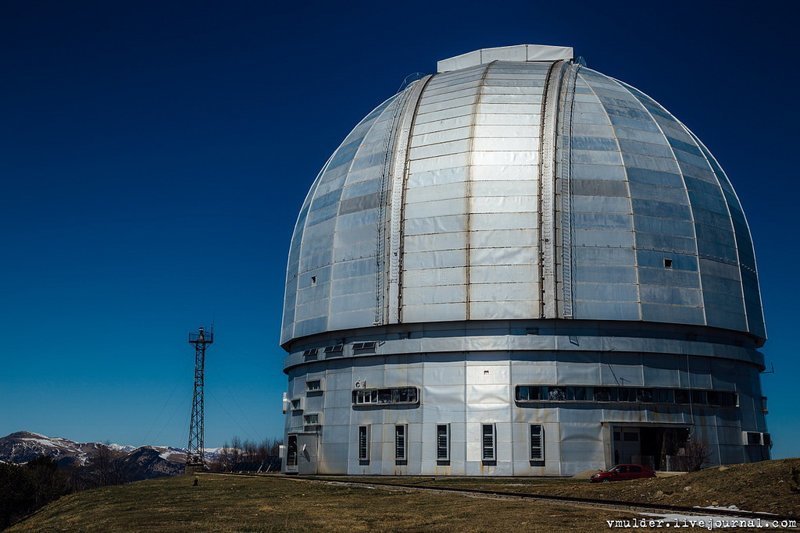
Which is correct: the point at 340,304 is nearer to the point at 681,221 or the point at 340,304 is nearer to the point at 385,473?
the point at 385,473

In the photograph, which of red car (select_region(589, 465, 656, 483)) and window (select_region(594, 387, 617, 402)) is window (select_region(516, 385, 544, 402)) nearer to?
window (select_region(594, 387, 617, 402))

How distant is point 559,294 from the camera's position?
4988cm

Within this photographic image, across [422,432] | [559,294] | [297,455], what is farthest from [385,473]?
[559,294]

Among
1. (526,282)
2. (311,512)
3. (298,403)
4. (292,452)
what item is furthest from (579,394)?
(311,512)

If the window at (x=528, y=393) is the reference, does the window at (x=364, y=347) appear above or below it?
above

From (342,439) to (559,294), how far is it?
674 inches

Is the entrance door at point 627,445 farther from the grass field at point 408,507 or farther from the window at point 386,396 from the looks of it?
the grass field at point 408,507

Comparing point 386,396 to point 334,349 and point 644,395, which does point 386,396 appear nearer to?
point 334,349

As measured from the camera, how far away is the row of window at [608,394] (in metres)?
49.5

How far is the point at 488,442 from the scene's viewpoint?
49125 mm

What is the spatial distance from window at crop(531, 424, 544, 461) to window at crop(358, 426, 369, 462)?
10694 mm

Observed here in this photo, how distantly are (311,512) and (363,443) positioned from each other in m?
25.0

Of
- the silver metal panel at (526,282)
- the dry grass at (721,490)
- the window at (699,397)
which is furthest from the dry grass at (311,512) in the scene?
the window at (699,397)

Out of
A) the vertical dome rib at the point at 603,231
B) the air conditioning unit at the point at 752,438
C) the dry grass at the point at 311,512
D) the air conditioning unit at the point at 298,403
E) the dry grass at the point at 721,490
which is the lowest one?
the dry grass at the point at 311,512
